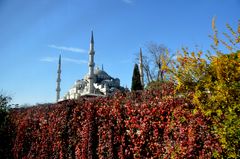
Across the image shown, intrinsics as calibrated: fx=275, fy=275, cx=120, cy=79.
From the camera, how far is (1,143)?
1006cm

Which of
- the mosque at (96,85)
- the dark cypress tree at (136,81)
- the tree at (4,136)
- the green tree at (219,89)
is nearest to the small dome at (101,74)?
the mosque at (96,85)

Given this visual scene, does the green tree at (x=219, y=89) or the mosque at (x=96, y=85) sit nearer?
the green tree at (x=219, y=89)

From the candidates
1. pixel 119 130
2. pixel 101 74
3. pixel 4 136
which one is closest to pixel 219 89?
pixel 119 130

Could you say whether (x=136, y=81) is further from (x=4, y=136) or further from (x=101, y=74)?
(x=101, y=74)

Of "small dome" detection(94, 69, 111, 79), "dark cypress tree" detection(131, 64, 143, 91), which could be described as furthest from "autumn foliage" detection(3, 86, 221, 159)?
"small dome" detection(94, 69, 111, 79)

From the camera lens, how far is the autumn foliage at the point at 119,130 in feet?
18.3

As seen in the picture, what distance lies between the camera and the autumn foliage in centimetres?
557

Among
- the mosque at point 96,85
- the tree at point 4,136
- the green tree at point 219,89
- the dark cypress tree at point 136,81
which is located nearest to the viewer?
the green tree at point 219,89

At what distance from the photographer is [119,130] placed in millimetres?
6738

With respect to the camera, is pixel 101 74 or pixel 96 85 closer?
pixel 96 85

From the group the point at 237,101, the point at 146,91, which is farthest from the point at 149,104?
the point at 237,101

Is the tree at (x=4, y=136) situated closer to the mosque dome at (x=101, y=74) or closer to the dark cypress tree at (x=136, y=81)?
the dark cypress tree at (x=136, y=81)

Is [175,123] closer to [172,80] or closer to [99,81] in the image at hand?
[172,80]

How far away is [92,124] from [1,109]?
539cm
